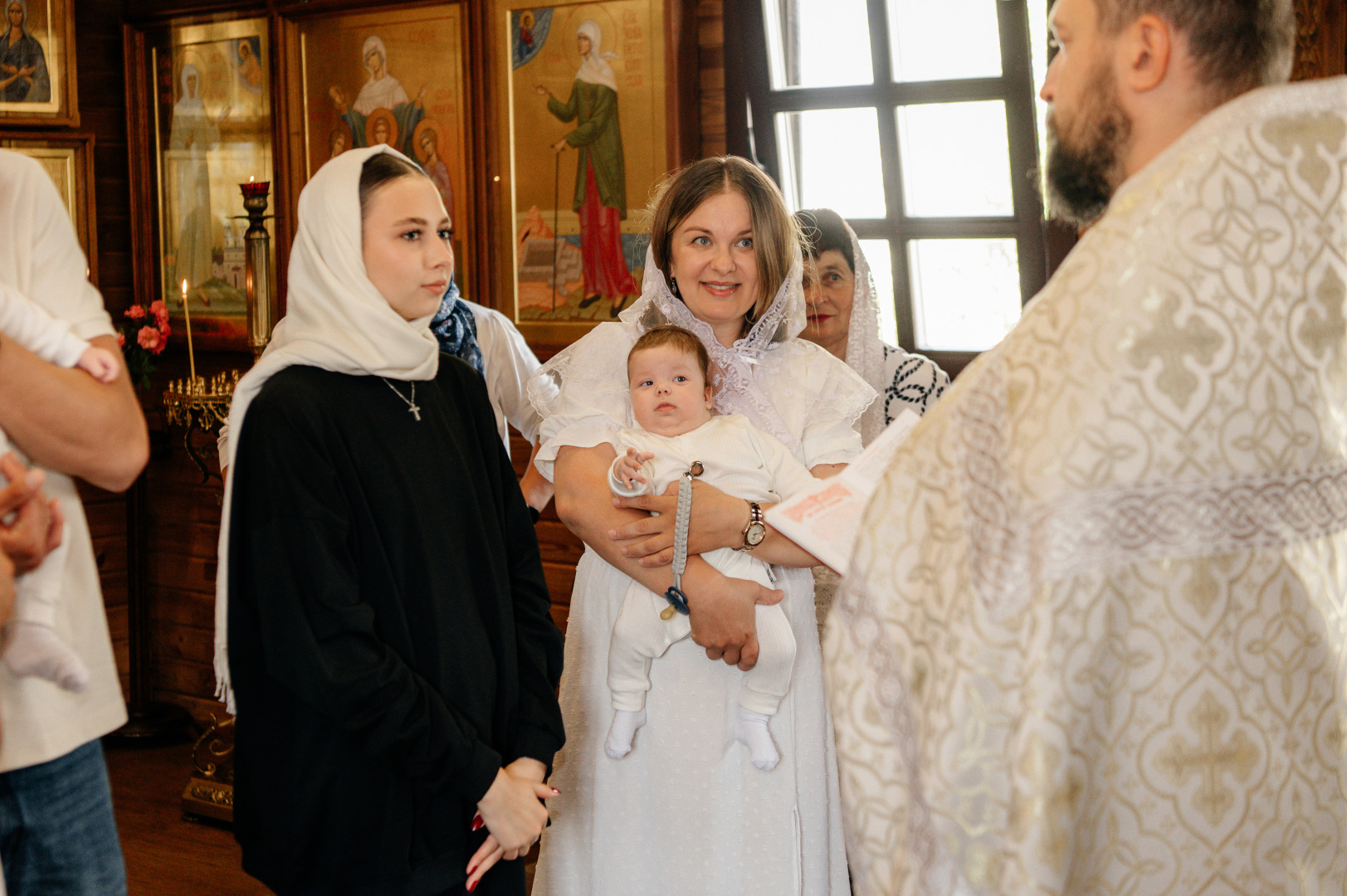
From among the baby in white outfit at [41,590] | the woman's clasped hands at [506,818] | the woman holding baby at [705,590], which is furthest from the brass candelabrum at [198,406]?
the baby in white outfit at [41,590]

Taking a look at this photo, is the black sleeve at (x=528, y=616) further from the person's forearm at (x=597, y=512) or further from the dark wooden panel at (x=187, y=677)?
the dark wooden panel at (x=187, y=677)

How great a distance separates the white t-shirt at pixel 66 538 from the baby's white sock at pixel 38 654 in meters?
0.03

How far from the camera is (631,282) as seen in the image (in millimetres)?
4516

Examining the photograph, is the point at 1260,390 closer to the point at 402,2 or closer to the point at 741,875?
the point at 741,875

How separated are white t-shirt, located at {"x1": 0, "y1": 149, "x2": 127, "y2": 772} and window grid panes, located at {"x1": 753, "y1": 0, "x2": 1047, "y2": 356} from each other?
3474mm

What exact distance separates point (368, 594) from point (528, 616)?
37 centimetres

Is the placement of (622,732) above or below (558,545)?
below

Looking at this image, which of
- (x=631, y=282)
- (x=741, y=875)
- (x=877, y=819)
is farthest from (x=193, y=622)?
(x=877, y=819)

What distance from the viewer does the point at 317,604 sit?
1722mm

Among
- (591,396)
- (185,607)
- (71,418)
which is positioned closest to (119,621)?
(185,607)

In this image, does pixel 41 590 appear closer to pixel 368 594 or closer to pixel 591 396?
pixel 368 594

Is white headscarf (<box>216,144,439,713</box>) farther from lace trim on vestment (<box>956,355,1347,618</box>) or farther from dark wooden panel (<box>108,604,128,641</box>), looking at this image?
dark wooden panel (<box>108,604,128,641</box>)

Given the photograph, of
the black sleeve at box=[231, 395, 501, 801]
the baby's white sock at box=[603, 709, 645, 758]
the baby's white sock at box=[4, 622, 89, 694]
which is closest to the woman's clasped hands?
the black sleeve at box=[231, 395, 501, 801]

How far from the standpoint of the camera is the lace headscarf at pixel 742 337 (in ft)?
8.14
